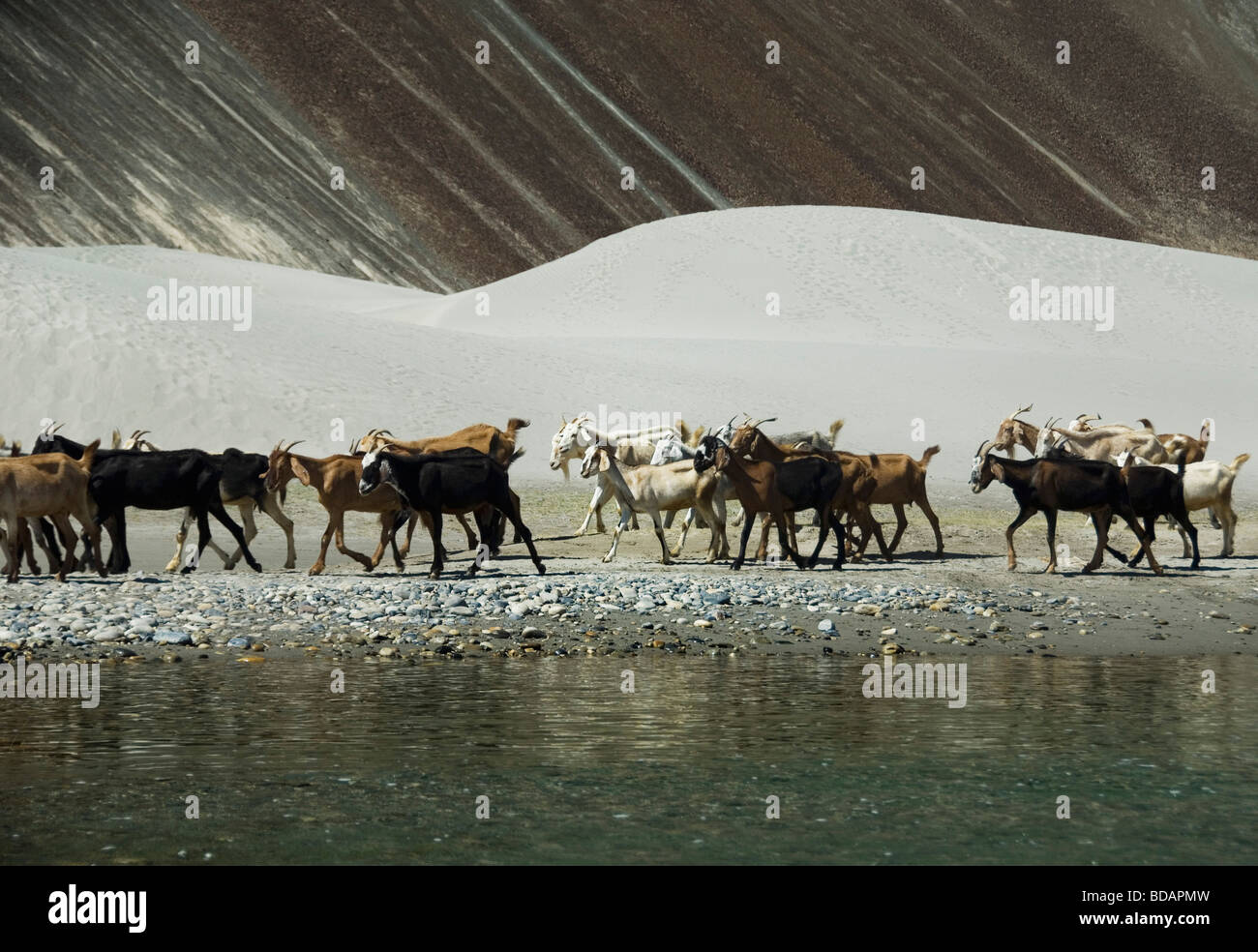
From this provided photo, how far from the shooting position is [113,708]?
12.5 metres

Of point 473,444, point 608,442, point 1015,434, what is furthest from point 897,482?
point 473,444

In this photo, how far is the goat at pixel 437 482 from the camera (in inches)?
767

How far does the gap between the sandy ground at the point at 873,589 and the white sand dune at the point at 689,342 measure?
14557 millimetres

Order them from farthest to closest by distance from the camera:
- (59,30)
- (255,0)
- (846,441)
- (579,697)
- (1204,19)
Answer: (1204,19) → (255,0) → (59,30) → (846,441) → (579,697)

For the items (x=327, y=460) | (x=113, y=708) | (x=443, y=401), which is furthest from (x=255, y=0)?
(x=113, y=708)

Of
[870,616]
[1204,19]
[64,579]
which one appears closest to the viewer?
[870,616]

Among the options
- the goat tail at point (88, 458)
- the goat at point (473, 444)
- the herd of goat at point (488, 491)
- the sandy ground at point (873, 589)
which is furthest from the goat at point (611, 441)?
the goat tail at point (88, 458)

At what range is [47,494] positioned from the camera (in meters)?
19.2

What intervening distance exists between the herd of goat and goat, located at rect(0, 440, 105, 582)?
2 centimetres

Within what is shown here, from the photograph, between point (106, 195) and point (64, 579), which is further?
point (106, 195)

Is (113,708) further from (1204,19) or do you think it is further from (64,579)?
(1204,19)

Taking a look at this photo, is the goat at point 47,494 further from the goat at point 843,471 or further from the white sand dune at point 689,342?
the white sand dune at point 689,342

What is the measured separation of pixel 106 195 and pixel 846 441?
174ft

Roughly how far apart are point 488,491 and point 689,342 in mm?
33961
